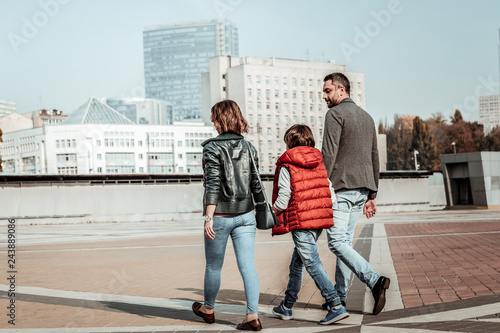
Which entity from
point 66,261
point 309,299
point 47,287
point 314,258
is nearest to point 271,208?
point 314,258

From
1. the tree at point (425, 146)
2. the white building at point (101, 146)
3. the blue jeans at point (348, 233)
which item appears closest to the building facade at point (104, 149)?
the white building at point (101, 146)

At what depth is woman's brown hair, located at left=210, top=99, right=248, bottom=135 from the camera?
18.0 ft

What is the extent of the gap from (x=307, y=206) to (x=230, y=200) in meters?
0.60

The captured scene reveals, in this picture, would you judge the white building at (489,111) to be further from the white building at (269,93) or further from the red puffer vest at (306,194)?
the red puffer vest at (306,194)

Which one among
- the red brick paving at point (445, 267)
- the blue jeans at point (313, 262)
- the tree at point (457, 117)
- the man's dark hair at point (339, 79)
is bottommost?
the red brick paving at point (445, 267)

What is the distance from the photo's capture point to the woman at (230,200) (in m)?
5.35

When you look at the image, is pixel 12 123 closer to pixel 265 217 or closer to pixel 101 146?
pixel 101 146

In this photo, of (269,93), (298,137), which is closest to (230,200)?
(298,137)

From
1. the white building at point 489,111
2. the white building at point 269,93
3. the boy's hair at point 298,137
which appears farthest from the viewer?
the white building at point 489,111

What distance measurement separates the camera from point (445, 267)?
348 inches

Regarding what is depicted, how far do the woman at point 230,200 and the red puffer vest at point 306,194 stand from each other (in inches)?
10.2

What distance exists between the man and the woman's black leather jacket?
2.24ft

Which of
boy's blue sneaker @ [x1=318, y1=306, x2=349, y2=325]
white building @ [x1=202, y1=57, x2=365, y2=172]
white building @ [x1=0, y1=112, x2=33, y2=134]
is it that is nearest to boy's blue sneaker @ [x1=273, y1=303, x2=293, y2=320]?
boy's blue sneaker @ [x1=318, y1=306, x2=349, y2=325]

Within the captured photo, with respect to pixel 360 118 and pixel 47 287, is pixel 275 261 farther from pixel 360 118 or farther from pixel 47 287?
pixel 360 118
